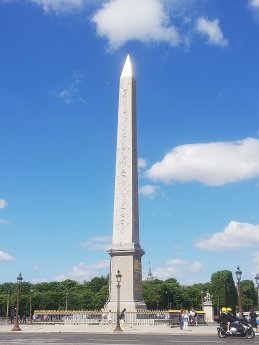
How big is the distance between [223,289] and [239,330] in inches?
3165

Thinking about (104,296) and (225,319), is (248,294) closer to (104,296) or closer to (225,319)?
(104,296)

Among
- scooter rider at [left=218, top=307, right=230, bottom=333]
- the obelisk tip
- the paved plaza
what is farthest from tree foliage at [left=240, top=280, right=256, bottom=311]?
scooter rider at [left=218, top=307, right=230, bottom=333]

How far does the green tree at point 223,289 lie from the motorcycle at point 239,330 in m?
78.7

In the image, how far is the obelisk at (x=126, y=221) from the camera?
39781mm

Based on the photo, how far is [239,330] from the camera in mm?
24969

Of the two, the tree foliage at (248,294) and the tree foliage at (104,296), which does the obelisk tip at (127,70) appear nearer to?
the tree foliage at (104,296)

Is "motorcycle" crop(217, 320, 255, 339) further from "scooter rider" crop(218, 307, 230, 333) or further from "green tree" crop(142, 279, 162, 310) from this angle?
"green tree" crop(142, 279, 162, 310)

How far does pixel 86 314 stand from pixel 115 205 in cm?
965

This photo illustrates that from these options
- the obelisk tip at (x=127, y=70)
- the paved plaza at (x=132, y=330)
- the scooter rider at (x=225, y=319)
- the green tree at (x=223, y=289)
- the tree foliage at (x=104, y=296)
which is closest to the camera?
the scooter rider at (x=225, y=319)

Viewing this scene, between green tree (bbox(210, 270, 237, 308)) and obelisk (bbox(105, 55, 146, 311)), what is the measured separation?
64859 millimetres

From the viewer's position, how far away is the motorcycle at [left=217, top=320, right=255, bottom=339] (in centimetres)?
2484

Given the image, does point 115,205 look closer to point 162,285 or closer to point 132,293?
point 132,293

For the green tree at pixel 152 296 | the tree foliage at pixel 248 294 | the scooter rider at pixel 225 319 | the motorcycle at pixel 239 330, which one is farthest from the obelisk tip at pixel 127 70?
the tree foliage at pixel 248 294

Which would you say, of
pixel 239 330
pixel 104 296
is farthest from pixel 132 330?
pixel 104 296
